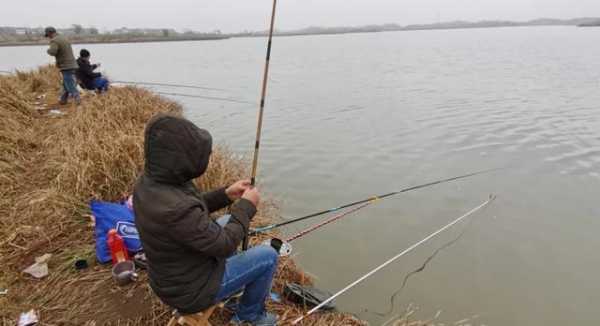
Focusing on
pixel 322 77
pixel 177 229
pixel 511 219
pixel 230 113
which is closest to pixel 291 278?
pixel 177 229

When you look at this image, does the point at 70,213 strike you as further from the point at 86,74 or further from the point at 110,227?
the point at 86,74

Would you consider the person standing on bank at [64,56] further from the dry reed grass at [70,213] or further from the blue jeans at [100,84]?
the dry reed grass at [70,213]

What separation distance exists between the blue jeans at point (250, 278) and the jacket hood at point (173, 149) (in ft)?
2.59

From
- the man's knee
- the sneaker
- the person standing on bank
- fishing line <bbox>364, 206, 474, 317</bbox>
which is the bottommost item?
fishing line <bbox>364, 206, 474, 317</bbox>

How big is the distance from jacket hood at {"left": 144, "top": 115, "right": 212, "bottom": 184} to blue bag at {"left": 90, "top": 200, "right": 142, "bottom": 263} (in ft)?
6.09

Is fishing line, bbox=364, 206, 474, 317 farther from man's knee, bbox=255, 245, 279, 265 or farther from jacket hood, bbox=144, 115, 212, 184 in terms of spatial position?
jacket hood, bbox=144, 115, 212, 184

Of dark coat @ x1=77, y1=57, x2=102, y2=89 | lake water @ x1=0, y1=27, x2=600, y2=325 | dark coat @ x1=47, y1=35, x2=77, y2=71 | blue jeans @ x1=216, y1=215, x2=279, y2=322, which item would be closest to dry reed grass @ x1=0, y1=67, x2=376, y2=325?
blue jeans @ x1=216, y1=215, x2=279, y2=322

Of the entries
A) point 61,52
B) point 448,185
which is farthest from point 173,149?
point 61,52

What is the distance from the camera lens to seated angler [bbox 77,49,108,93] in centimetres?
1057

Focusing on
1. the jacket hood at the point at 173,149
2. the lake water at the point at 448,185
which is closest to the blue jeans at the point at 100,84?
the lake water at the point at 448,185

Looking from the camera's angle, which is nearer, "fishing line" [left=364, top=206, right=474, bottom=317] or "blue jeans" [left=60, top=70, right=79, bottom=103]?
"fishing line" [left=364, top=206, right=474, bottom=317]

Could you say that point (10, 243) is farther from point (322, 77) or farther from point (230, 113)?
point (322, 77)

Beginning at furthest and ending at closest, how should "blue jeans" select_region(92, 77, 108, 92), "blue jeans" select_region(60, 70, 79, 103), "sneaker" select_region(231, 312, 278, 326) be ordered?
"blue jeans" select_region(92, 77, 108, 92) < "blue jeans" select_region(60, 70, 79, 103) < "sneaker" select_region(231, 312, 278, 326)

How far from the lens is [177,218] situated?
1.86 meters
